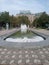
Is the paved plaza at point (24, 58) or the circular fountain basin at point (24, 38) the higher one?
the paved plaza at point (24, 58)

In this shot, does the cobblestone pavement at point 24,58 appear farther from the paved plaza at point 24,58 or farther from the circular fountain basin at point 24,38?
the circular fountain basin at point 24,38

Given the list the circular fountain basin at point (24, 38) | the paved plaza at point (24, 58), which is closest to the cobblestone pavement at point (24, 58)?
the paved plaza at point (24, 58)

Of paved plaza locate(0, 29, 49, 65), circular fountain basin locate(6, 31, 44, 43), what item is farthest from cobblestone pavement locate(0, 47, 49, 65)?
circular fountain basin locate(6, 31, 44, 43)

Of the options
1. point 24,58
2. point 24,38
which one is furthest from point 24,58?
point 24,38

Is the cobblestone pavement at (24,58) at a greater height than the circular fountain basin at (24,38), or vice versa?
the cobblestone pavement at (24,58)

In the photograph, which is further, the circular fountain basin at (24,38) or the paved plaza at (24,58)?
the circular fountain basin at (24,38)

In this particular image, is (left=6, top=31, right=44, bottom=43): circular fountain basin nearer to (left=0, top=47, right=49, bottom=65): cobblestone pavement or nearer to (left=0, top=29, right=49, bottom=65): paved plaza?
(left=0, top=29, right=49, bottom=65): paved plaza

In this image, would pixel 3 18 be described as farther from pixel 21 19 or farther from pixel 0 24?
pixel 21 19

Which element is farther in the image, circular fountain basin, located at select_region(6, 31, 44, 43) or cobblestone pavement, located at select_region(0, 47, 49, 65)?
circular fountain basin, located at select_region(6, 31, 44, 43)

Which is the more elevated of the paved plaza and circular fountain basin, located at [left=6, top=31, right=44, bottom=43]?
the paved plaza

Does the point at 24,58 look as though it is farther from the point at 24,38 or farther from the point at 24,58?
the point at 24,38

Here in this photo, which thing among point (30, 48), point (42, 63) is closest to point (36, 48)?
point (30, 48)

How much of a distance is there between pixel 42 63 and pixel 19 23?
5670cm

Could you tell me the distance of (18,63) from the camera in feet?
13.9
